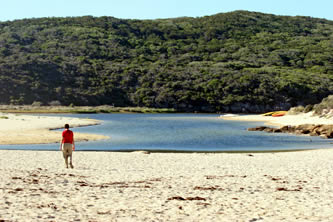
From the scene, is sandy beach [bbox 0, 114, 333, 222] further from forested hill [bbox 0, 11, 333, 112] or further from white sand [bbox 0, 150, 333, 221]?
forested hill [bbox 0, 11, 333, 112]

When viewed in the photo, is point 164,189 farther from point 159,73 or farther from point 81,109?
point 159,73

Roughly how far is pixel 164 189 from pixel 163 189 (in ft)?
0.10

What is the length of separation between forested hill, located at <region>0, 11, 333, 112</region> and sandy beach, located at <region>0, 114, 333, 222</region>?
357ft

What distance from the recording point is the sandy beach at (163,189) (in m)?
10.9

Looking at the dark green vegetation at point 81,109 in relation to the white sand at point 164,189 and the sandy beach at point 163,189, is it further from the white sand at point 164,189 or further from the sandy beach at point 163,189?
the white sand at point 164,189

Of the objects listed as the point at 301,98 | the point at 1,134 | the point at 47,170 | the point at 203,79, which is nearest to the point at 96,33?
the point at 203,79

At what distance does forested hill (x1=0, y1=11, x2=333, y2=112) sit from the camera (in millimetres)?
131500

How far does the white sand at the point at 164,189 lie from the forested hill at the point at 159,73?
109 metres

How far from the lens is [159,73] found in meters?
149

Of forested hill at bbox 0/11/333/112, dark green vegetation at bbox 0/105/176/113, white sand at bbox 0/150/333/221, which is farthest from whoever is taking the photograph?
forested hill at bbox 0/11/333/112

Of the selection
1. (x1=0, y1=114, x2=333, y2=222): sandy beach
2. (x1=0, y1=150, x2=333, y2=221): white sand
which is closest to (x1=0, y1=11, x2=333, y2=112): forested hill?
(x1=0, y1=114, x2=333, y2=222): sandy beach


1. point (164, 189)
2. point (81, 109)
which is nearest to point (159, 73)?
point (81, 109)

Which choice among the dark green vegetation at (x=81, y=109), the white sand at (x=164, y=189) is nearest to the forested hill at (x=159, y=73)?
the dark green vegetation at (x=81, y=109)

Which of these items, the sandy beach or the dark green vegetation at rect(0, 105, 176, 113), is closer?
the sandy beach
